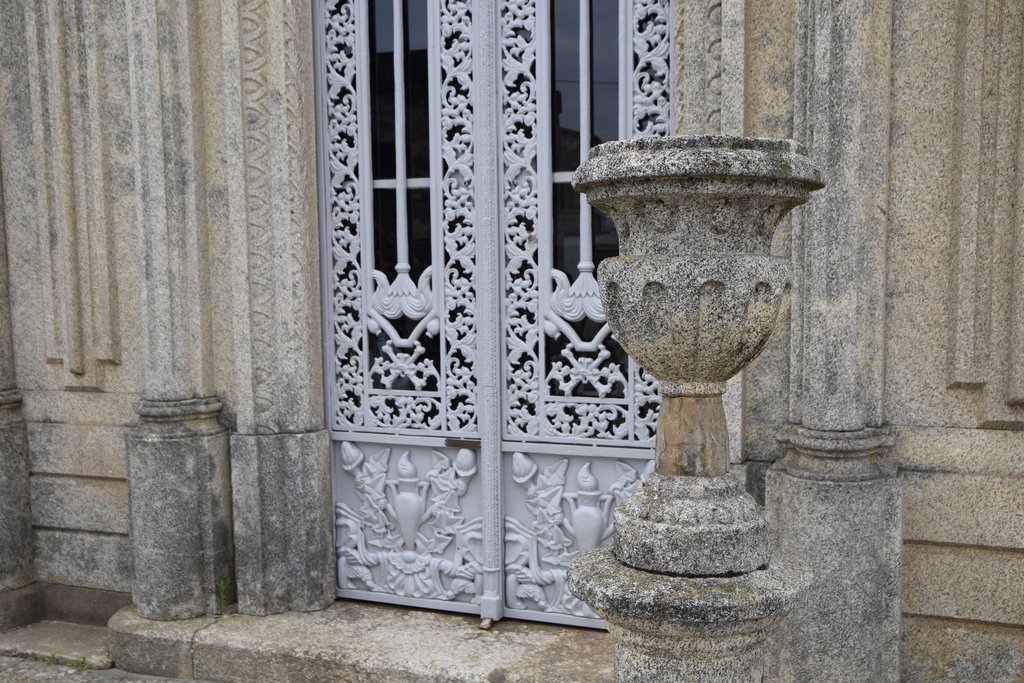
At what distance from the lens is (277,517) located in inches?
174

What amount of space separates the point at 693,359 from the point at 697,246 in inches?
10.1

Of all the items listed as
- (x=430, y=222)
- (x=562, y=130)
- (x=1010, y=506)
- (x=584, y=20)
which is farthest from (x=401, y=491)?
(x=1010, y=506)

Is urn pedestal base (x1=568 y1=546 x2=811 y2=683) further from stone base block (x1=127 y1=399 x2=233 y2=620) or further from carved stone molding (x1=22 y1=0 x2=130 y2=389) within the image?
carved stone molding (x1=22 y1=0 x2=130 y2=389)

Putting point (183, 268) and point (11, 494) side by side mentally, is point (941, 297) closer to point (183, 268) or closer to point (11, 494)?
point (183, 268)

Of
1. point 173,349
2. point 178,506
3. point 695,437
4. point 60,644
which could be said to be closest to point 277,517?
point 178,506

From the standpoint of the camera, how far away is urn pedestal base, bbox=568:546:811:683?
2.10 metres

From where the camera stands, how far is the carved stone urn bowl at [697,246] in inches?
80.8

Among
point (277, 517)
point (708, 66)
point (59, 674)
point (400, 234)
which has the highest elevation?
point (708, 66)

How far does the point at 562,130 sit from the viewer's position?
4152 mm

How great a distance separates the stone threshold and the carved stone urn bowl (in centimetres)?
216

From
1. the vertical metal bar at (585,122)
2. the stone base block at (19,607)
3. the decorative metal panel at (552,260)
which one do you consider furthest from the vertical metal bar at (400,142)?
the stone base block at (19,607)

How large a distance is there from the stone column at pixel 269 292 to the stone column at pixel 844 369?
2.22 m

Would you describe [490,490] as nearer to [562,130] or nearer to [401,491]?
[401,491]

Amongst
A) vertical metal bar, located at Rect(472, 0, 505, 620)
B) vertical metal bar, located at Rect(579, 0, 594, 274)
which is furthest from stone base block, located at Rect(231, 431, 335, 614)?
vertical metal bar, located at Rect(579, 0, 594, 274)
